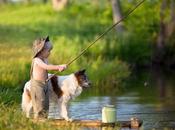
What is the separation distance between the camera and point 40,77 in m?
14.3

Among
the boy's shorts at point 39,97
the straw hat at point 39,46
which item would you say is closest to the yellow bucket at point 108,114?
the boy's shorts at point 39,97

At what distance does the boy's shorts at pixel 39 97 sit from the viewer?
560 inches

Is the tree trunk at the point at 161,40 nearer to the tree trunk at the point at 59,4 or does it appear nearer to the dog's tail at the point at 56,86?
the tree trunk at the point at 59,4

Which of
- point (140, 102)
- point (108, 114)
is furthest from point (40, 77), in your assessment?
point (140, 102)

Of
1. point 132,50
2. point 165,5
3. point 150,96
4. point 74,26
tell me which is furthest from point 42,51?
point 74,26

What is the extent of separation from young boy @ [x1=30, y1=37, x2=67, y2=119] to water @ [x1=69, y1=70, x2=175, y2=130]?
6.25 feet

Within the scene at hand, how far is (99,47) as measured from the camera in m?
29.7

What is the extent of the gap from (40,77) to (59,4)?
3703 centimetres

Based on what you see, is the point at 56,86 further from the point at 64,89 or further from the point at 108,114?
the point at 108,114

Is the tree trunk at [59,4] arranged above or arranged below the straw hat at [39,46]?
above

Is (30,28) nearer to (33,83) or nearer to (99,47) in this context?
(99,47)

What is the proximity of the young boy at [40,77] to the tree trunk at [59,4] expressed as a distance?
3540 cm

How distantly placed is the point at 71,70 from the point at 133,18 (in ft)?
45.1

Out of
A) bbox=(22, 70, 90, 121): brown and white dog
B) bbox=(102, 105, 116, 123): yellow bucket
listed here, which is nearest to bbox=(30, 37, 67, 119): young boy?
bbox=(22, 70, 90, 121): brown and white dog
